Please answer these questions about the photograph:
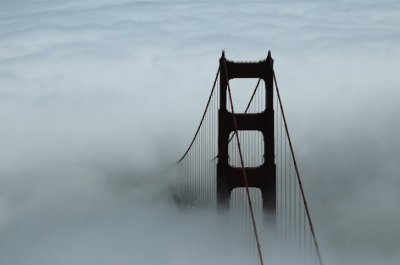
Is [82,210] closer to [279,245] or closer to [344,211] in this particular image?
[344,211]

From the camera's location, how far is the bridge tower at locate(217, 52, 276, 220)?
27.9m

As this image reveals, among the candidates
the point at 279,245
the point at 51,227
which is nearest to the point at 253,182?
the point at 279,245

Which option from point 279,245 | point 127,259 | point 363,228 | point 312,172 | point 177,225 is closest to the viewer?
point 279,245

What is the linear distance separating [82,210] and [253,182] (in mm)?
76044

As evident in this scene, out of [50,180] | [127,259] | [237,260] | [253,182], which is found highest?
[253,182]

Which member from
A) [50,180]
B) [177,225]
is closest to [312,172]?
[177,225]

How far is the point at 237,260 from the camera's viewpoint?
38.6 meters

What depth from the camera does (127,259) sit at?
63500 mm

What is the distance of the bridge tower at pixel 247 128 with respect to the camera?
91.4ft

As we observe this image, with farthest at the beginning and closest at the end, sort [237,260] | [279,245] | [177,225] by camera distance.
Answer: [177,225], [237,260], [279,245]

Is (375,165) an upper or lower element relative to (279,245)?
lower

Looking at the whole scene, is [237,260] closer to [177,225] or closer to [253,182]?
[253,182]

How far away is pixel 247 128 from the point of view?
1113 inches

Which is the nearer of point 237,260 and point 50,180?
point 237,260
